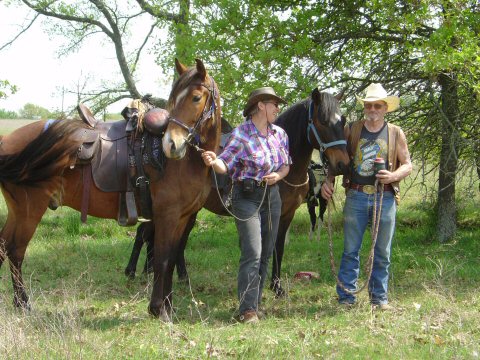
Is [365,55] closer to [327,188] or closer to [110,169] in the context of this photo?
[327,188]

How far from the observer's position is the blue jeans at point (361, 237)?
474 cm

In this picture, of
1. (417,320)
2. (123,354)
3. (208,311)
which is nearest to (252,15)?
(208,311)

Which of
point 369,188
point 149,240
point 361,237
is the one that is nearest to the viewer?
point 369,188

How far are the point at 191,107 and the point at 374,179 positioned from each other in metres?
1.82

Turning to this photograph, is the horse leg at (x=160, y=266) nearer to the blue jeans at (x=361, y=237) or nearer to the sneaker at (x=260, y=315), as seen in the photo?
the sneaker at (x=260, y=315)

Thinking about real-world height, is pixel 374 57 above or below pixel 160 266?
above

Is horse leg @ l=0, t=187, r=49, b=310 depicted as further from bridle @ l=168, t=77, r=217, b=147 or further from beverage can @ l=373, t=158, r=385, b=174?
beverage can @ l=373, t=158, r=385, b=174

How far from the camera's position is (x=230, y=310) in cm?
516

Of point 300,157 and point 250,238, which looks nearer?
point 250,238

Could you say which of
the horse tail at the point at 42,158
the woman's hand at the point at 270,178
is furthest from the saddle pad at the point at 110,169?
the woman's hand at the point at 270,178

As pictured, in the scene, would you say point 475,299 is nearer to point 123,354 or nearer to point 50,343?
point 123,354

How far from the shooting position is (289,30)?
6824 mm

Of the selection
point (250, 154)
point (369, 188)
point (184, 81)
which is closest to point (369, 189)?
point (369, 188)

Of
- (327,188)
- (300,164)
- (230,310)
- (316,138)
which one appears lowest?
(230,310)
